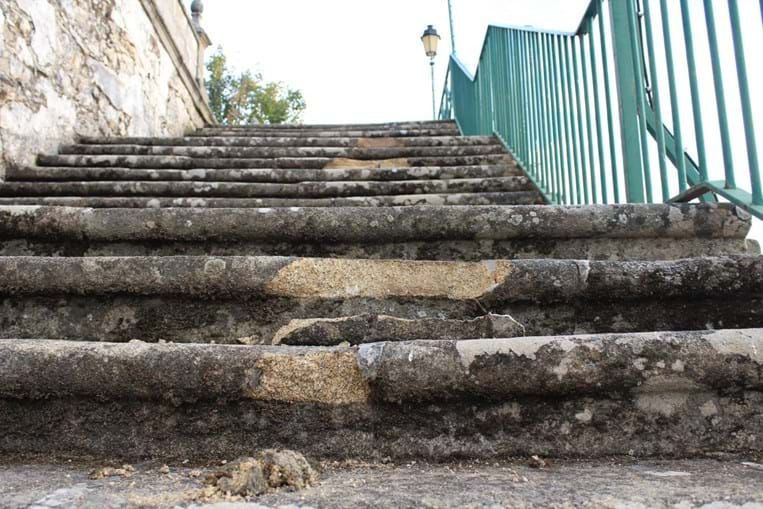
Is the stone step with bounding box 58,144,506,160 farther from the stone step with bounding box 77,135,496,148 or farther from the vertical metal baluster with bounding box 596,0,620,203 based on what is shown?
the vertical metal baluster with bounding box 596,0,620,203

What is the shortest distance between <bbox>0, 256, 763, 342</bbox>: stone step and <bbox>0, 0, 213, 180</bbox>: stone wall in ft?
4.68

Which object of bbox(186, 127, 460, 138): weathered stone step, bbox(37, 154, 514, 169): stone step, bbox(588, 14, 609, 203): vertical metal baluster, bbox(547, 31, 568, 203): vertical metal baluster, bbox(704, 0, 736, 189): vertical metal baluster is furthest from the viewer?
bbox(186, 127, 460, 138): weathered stone step

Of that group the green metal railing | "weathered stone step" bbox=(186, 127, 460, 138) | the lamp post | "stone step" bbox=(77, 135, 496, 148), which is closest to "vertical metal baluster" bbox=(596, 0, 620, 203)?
the green metal railing

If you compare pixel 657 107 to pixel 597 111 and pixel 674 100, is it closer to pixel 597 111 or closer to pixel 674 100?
pixel 674 100

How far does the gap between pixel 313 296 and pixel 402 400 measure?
0.43m

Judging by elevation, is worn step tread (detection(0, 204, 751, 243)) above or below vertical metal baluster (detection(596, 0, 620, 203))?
below

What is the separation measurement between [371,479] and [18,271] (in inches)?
38.4

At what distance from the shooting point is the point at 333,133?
4.34m

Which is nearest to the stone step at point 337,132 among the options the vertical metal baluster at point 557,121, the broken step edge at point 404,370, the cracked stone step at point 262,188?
the cracked stone step at point 262,188

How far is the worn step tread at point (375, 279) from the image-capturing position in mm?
1265

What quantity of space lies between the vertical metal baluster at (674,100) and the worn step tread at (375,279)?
1.33ft

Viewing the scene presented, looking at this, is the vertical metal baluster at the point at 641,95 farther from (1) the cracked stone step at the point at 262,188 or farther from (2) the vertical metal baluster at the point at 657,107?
(1) the cracked stone step at the point at 262,188

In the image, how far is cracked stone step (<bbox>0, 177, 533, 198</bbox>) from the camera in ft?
→ 7.79

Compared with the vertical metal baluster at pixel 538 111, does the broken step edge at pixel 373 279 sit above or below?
below
